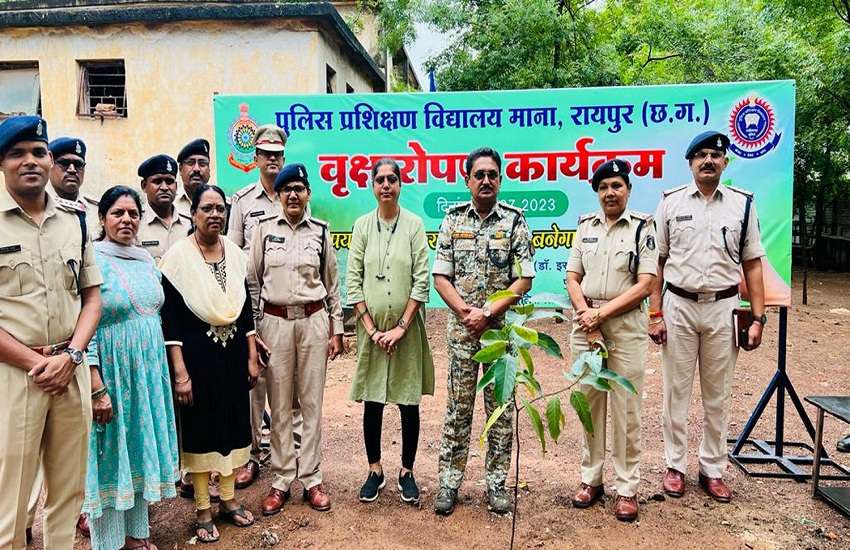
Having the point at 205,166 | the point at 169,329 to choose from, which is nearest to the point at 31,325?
the point at 169,329

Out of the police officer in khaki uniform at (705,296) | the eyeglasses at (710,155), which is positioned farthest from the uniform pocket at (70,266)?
the eyeglasses at (710,155)

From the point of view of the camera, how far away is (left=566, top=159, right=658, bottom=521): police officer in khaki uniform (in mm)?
3230

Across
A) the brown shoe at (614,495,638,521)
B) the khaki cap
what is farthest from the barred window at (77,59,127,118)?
the brown shoe at (614,495,638,521)

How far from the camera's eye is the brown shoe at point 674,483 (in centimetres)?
348

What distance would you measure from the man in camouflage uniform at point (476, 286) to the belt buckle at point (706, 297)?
100 cm

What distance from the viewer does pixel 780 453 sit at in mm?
3975

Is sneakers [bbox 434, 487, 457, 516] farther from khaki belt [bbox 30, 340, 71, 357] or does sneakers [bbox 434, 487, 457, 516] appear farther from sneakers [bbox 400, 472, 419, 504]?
khaki belt [bbox 30, 340, 71, 357]

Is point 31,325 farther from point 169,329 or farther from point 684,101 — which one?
point 684,101

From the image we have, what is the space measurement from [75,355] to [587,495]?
264cm

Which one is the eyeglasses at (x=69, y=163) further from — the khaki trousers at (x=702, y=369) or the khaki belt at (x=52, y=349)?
the khaki trousers at (x=702, y=369)

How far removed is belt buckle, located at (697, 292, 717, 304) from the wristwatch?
122 inches

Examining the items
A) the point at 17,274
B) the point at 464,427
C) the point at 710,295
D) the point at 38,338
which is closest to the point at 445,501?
the point at 464,427

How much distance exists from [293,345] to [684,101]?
4.28m

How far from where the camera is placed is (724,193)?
349 centimetres
